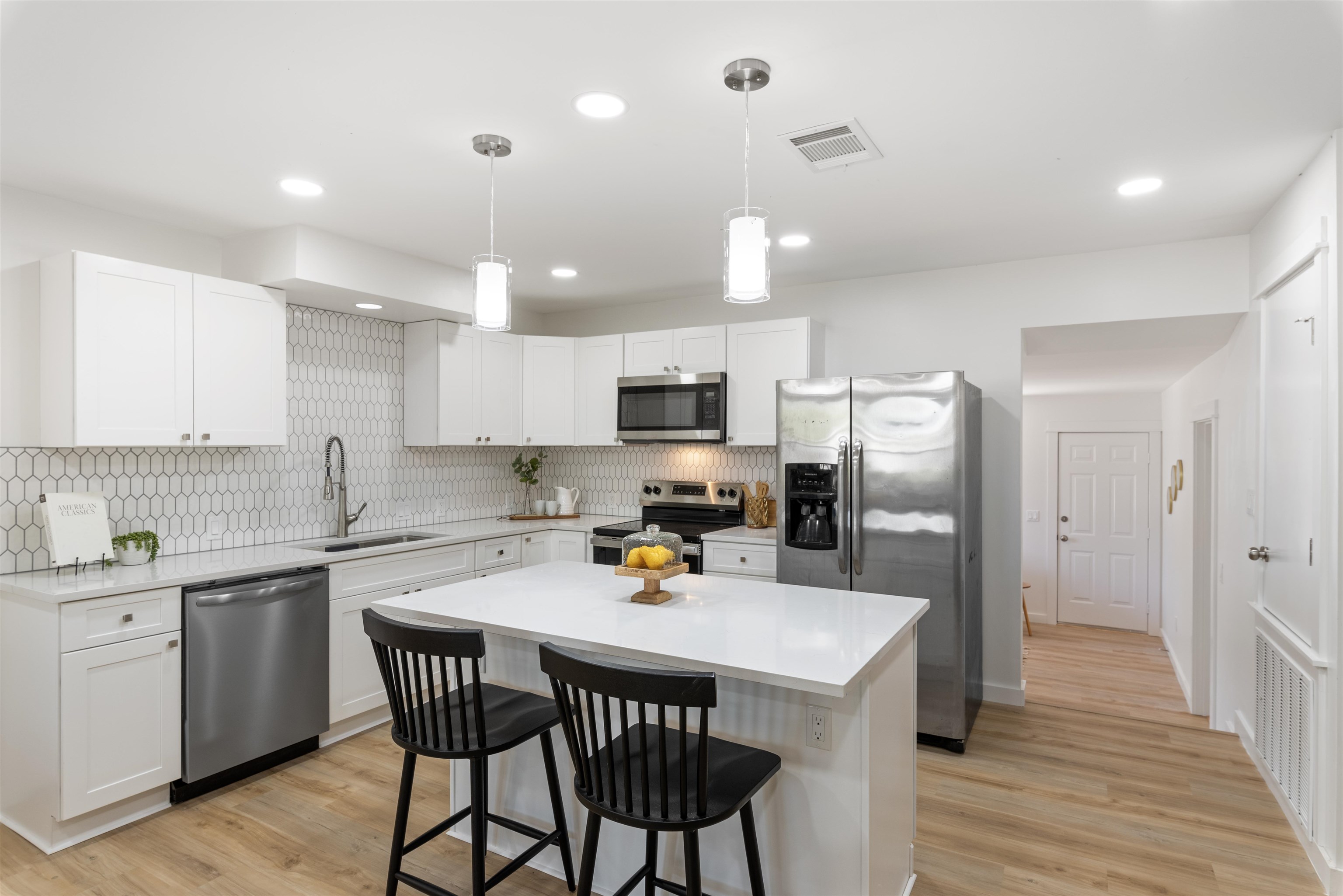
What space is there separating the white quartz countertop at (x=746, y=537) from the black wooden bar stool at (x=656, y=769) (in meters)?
2.13

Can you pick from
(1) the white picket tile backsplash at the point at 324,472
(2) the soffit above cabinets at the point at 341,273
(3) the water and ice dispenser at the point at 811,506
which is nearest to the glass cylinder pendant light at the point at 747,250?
(3) the water and ice dispenser at the point at 811,506

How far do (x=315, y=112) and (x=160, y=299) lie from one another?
4.69 ft

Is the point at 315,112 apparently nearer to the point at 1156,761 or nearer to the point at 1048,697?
the point at 1156,761

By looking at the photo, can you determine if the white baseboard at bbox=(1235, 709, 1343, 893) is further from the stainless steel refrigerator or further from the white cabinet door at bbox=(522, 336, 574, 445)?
the white cabinet door at bbox=(522, 336, 574, 445)

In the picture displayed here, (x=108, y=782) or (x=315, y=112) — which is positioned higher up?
(x=315, y=112)

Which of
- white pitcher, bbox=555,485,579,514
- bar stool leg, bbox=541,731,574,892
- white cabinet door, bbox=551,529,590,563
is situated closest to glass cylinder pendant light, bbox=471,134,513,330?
bar stool leg, bbox=541,731,574,892

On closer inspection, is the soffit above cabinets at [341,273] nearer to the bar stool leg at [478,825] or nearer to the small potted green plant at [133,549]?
the small potted green plant at [133,549]

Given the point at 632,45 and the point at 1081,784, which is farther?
the point at 1081,784

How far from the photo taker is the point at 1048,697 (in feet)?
14.8

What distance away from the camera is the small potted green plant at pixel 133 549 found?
3.14 meters

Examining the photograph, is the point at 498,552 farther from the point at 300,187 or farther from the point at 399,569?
the point at 300,187

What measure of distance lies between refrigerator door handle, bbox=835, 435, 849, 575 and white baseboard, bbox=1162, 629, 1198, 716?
253cm

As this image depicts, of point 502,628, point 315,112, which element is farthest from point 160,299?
point 502,628

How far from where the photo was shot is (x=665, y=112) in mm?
2303
